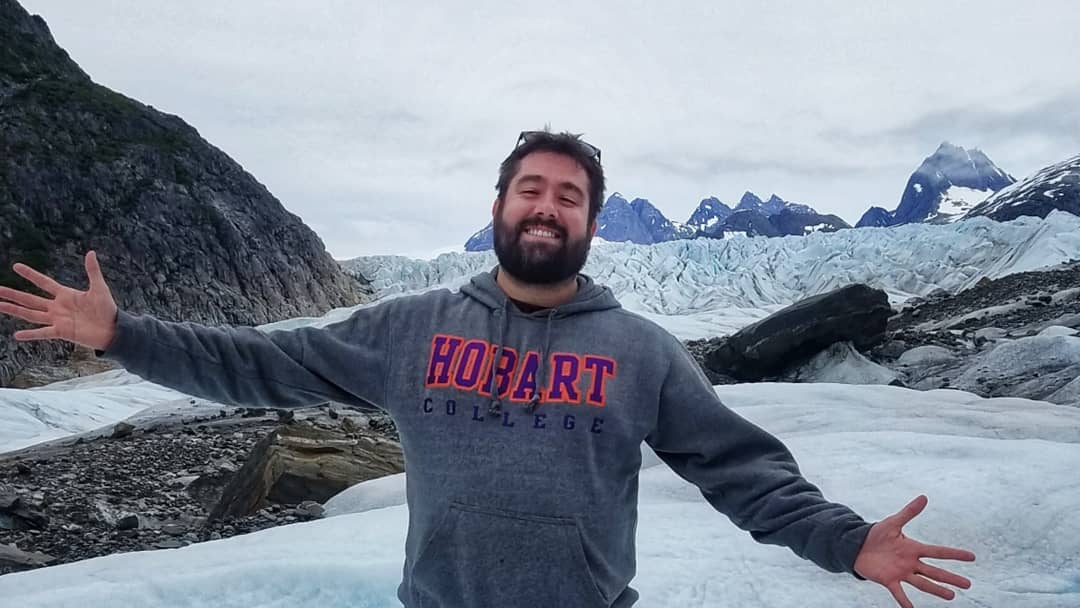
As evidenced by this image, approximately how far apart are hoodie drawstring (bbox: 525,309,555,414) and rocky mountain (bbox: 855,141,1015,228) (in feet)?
483

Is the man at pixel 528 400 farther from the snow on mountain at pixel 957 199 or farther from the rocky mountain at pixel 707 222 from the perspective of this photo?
the snow on mountain at pixel 957 199

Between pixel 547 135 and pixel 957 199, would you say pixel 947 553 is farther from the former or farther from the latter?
pixel 957 199

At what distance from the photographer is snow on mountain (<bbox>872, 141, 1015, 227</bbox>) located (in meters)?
136

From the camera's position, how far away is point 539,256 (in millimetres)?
2027

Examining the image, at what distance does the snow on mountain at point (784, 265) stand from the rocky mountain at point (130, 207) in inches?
548

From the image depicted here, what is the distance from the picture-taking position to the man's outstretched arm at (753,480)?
5.93ft

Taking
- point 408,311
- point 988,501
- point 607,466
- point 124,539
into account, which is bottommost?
point 124,539

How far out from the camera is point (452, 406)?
6.32 ft

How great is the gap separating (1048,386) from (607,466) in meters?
8.11

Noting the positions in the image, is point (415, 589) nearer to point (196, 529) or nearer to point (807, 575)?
point (807, 575)

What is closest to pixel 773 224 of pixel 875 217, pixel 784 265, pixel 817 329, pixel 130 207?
pixel 875 217

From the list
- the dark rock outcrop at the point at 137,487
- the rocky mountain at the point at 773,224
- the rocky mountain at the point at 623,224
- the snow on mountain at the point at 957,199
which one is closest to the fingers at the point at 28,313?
the dark rock outcrop at the point at 137,487

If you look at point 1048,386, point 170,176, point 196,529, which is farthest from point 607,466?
point 170,176

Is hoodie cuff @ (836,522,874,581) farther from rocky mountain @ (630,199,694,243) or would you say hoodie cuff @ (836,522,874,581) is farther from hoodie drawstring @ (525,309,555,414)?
rocky mountain @ (630,199,694,243)
